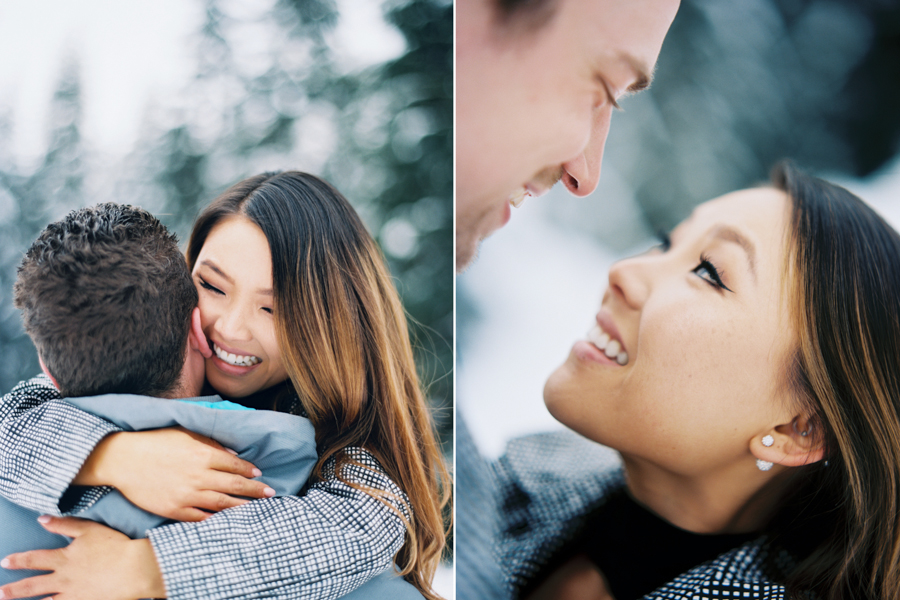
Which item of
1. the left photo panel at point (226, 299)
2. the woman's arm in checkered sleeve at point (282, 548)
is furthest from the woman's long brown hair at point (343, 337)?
the woman's arm in checkered sleeve at point (282, 548)

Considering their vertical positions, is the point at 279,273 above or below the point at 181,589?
above

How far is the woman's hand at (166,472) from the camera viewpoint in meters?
1.18

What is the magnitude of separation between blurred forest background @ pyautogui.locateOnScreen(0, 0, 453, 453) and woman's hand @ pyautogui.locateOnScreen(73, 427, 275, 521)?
0.39m

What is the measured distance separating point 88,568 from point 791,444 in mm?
1436

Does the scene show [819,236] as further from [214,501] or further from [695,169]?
[214,501]

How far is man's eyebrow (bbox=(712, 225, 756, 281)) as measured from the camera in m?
1.28

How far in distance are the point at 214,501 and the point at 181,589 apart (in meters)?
0.17

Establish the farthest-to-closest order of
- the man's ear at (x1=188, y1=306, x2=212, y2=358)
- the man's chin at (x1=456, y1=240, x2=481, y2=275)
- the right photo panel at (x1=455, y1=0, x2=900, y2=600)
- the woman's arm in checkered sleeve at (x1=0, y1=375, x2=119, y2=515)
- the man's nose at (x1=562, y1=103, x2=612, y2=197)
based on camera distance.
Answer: the man's chin at (x1=456, y1=240, x2=481, y2=275) → the man's nose at (x1=562, y1=103, x2=612, y2=197) → the man's ear at (x1=188, y1=306, x2=212, y2=358) → the right photo panel at (x1=455, y1=0, x2=900, y2=600) → the woman's arm in checkered sleeve at (x1=0, y1=375, x2=119, y2=515)

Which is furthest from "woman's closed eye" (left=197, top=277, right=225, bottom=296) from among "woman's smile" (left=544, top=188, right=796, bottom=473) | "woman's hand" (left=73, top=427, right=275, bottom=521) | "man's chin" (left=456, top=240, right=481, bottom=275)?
"woman's smile" (left=544, top=188, right=796, bottom=473)

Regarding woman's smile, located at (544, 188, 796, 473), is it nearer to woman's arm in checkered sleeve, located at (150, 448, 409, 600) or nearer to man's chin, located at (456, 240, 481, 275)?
man's chin, located at (456, 240, 481, 275)

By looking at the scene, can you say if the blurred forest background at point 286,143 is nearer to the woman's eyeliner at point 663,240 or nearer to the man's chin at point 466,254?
the man's chin at point 466,254

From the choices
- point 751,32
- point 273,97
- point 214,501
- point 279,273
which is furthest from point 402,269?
point 751,32

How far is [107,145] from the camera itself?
1.46m

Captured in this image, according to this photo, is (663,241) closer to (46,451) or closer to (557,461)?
(557,461)
